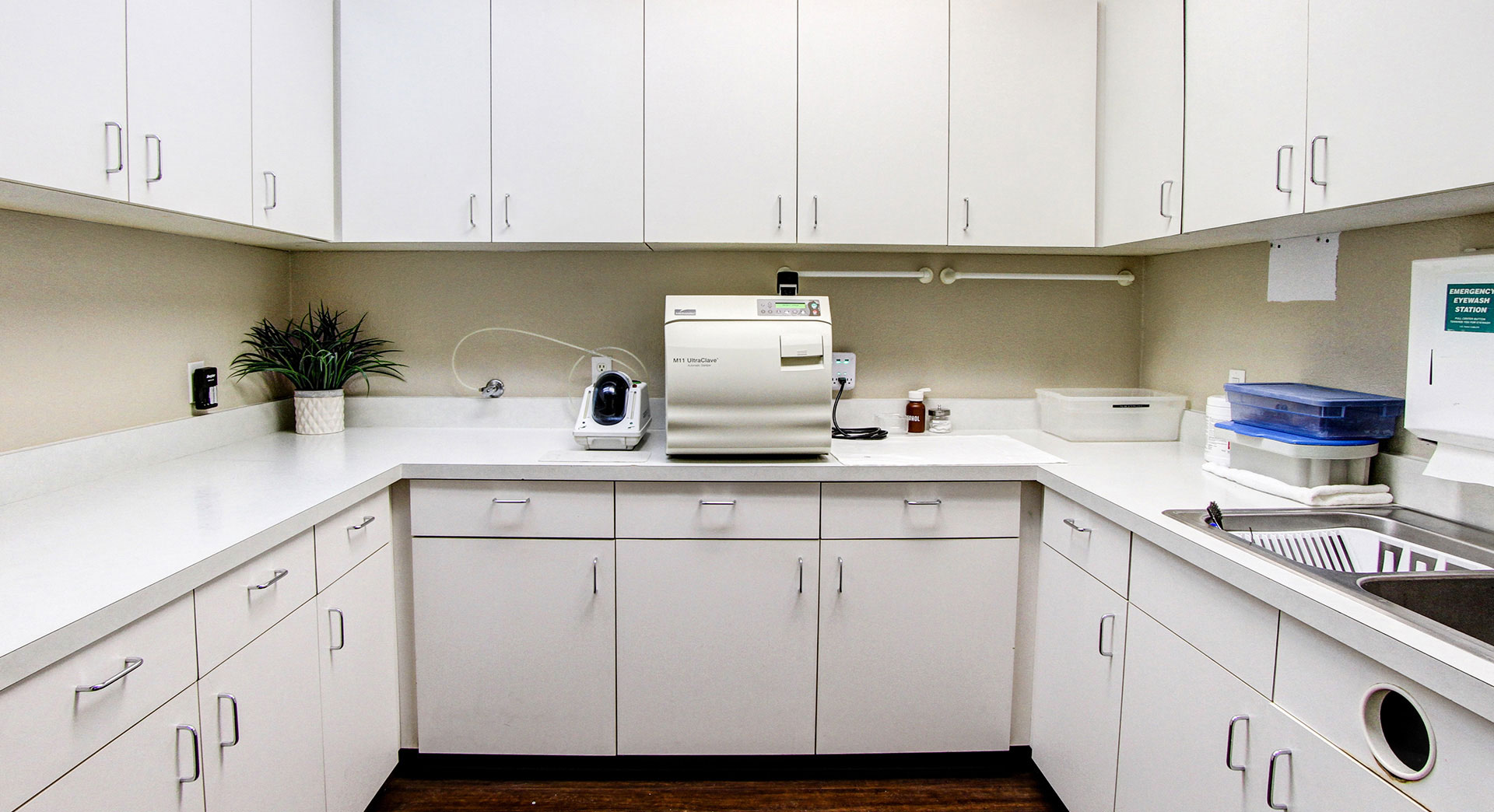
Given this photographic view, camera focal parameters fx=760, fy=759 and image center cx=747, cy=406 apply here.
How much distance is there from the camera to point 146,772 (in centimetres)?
108

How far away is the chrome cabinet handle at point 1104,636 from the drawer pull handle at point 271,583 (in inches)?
65.0

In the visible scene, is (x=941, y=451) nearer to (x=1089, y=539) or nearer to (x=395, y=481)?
(x=1089, y=539)

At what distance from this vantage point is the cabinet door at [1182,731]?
46.4 inches

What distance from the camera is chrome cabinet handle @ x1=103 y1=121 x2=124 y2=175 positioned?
1367 millimetres

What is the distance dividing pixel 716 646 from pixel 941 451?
2.67ft

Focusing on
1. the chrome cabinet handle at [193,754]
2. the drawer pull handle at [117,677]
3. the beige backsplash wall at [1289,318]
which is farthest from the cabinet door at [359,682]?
the beige backsplash wall at [1289,318]

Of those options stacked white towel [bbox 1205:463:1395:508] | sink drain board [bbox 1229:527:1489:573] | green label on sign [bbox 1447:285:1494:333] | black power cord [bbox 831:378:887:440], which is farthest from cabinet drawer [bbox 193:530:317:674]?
green label on sign [bbox 1447:285:1494:333]

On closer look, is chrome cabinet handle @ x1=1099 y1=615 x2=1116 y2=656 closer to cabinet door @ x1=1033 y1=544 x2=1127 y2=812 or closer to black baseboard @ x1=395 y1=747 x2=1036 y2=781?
cabinet door @ x1=1033 y1=544 x2=1127 y2=812

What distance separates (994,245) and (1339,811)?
5.13ft

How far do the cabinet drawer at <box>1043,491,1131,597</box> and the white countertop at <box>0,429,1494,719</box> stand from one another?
5cm

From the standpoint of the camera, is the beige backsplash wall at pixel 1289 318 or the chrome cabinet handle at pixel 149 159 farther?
the beige backsplash wall at pixel 1289 318

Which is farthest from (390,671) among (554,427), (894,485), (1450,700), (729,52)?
(1450,700)

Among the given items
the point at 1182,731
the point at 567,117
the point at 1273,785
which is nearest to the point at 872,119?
the point at 567,117

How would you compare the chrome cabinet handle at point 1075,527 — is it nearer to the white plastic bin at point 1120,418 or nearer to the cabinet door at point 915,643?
the cabinet door at point 915,643
